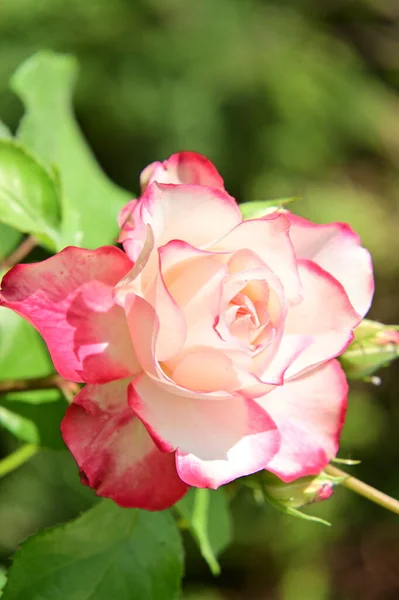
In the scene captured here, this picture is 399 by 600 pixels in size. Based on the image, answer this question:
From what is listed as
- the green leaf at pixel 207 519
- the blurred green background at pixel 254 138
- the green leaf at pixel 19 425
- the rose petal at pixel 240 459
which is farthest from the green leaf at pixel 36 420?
the blurred green background at pixel 254 138

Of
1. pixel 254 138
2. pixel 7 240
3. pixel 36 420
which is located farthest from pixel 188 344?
pixel 254 138

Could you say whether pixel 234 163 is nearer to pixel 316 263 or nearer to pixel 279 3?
pixel 279 3

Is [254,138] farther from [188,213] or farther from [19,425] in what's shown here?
[188,213]

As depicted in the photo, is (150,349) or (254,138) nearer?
(150,349)

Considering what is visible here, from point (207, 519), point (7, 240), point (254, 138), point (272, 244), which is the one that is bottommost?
point (254, 138)

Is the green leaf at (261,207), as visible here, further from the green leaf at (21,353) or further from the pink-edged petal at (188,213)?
the green leaf at (21,353)

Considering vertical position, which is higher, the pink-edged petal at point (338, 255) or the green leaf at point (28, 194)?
the pink-edged petal at point (338, 255)

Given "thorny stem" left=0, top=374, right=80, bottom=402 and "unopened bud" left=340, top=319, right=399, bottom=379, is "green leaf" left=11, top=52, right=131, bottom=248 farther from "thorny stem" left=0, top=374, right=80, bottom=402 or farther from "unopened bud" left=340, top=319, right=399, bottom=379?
"unopened bud" left=340, top=319, right=399, bottom=379
